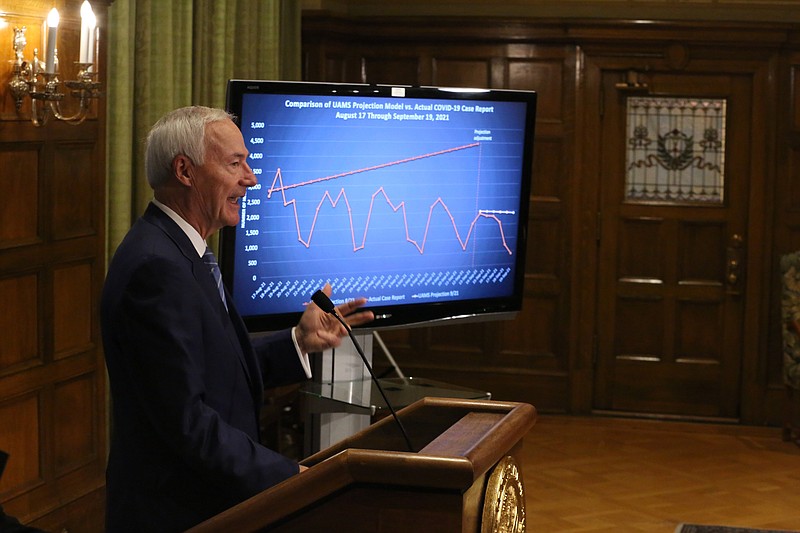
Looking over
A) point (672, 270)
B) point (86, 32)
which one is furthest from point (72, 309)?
point (672, 270)

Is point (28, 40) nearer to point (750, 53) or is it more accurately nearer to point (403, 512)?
point (403, 512)

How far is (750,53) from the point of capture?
700cm

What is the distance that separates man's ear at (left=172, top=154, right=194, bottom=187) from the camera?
91.4 inches

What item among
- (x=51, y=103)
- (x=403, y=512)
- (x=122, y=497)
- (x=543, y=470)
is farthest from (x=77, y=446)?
(x=543, y=470)

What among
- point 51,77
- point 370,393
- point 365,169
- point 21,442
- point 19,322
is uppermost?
point 51,77

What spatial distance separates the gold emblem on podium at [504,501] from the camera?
2043 mm

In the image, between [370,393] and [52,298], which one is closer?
[52,298]

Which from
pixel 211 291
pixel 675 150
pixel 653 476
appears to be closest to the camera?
pixel 211 291

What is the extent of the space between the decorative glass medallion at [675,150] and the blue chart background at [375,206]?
280 centimetres

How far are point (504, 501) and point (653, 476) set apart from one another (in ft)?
13.8

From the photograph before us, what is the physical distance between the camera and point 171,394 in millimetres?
2090

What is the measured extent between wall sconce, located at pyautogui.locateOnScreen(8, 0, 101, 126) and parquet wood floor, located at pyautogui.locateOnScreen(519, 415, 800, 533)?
2.76 m

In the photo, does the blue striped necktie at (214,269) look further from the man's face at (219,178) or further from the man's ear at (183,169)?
the man's ear at (183,169)

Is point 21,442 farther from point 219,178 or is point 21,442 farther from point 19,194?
point 219,178
